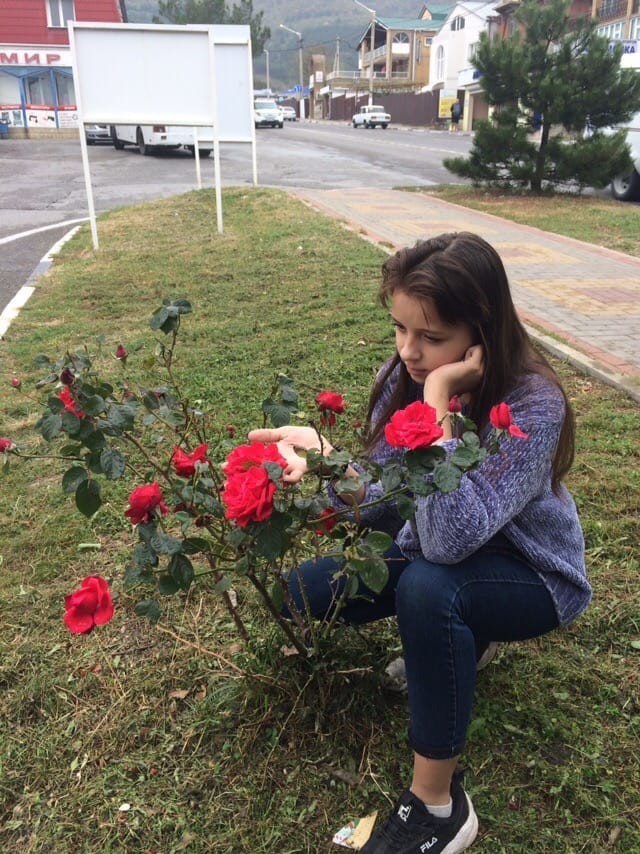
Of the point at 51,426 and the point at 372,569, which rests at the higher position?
the point at 51,426

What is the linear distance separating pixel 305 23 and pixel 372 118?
511ft

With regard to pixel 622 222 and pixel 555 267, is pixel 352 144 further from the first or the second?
pixel 555 267

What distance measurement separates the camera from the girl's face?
1.78 m

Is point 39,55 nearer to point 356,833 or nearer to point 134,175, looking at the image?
point 134,175

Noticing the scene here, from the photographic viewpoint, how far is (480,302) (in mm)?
1746

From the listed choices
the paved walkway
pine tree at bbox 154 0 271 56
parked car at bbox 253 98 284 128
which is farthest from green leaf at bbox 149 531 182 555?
pine tree at bbox 154 0 271 56

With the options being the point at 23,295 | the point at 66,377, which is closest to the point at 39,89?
the point at 23,295

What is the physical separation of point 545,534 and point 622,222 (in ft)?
29.9

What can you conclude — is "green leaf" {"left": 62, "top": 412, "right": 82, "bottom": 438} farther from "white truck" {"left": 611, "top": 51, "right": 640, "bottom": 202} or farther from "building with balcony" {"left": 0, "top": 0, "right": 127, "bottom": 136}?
"building with balcony" {"left": 0, "top": 0, "right": 127, "bottom": 136}

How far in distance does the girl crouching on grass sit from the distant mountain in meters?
111

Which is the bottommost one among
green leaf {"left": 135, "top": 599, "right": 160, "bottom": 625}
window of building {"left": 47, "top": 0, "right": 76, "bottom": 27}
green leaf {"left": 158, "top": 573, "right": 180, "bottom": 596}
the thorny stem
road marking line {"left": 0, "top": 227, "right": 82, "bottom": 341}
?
road marking line {"left": 0, "top": 227, "right": 82, "bottom": 341}

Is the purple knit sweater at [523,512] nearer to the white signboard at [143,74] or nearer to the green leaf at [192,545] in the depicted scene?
the green leaf at [192,545]

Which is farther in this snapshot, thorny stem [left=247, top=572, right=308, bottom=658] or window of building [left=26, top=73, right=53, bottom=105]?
window of building [left=26, top=73, right=53, bottom=105]

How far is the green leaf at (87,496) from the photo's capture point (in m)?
1.60
